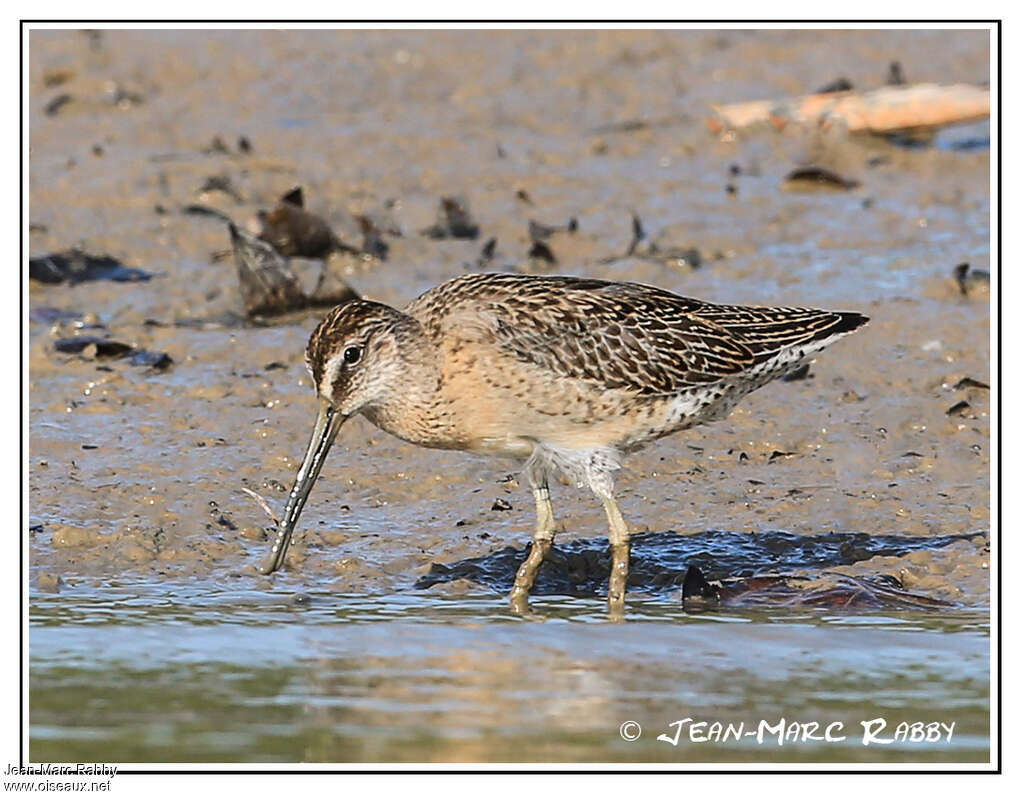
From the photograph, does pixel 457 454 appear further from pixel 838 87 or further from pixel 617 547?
pixel 838 87

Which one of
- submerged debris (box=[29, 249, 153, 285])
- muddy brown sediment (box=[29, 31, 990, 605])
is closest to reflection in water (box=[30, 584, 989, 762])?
muddy brown sediment (box=[29, 31, 990, 605])

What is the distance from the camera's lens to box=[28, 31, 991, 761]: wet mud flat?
6180mm

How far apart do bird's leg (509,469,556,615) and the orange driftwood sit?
573 centimetres

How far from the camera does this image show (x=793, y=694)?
19.7ft

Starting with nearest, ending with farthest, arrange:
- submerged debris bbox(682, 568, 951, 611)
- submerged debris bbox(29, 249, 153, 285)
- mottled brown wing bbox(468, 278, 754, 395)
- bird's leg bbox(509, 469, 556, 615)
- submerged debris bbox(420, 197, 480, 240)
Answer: submerged debris bbox(682, 568, 951, 611)
mottled brown wing bbox(468, 278, 754, 395)
bird's leg bbox(509, 469, 556, 615)
submerged debris bbox(29, 249, 153, 285)
submerged debris bbox(420, 197, 480, 240)

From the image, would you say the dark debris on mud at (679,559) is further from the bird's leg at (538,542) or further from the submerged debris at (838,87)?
the submerged debris at (838,87)

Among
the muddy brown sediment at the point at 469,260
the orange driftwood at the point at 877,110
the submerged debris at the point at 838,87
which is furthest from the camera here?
the submerged debris at the point at 838,87

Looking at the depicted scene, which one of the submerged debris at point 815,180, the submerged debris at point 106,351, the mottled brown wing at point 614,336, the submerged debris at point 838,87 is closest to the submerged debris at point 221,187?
the submerged debris at point 106,351

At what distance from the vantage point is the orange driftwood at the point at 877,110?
1234 centimetres

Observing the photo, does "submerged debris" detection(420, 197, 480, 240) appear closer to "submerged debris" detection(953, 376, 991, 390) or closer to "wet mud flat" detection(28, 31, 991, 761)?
"wet mud flat" detection(28, 31, 991, 761)

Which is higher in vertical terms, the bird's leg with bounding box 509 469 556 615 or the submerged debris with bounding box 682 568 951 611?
the bird's leg with bounding box 509 469 556 615

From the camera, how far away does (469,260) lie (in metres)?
10.9

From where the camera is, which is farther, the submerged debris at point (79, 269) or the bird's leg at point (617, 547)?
the submerged debris at point (79, 269)

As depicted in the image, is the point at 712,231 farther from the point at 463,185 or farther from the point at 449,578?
the point at 449,578
